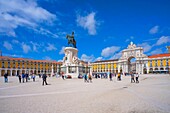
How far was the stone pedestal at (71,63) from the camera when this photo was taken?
107 ft

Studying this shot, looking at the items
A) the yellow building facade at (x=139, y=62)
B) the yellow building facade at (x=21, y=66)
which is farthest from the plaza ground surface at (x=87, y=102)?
the yellow building facade at (x=139, y=62)

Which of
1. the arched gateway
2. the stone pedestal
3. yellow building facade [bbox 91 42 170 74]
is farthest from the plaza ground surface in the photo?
the arched gateway

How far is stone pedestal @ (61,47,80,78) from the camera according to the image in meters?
32.5

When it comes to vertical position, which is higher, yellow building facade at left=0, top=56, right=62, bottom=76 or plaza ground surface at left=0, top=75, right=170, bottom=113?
yellow building facade at left=0, top=56, right=62, bottom=76

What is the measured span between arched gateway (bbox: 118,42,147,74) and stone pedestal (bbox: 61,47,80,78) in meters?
58.4

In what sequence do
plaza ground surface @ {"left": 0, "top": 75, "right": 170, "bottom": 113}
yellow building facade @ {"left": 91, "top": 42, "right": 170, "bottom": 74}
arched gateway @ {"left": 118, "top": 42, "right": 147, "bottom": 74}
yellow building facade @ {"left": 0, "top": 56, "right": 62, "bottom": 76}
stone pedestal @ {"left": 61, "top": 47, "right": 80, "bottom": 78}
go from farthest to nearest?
arched gateway @ {"left": 118, "top": 42, "right": 147, "bottom": 74}
yellow building facade @ {"left": 91, "top": 42, "right": 170, "bottom": 74}
yellow building facade @ {"left": 0, "top": 56, "right": 62, "bottom": 76}
stone pedestal @ {"left": 61, "top": 47, "right": 80, "bottom": 78}
plaza ground surface @ {"left": 0, "top": 75, "right": 170, "bottom": 113}

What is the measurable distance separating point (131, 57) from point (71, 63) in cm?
6504

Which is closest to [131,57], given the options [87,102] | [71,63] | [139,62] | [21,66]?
[139,62]

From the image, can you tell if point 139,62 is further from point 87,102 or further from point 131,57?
point 87,102

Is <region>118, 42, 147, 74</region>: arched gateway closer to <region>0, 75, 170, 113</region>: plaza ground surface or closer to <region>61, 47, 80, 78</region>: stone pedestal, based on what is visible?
<region>61, 47, 80, 78</region>: stone pedestal

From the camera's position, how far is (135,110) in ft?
17.3

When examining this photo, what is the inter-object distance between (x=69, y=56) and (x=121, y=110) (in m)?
29.4

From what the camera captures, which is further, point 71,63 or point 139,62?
point 139,62

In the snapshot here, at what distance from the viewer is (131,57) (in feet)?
291
